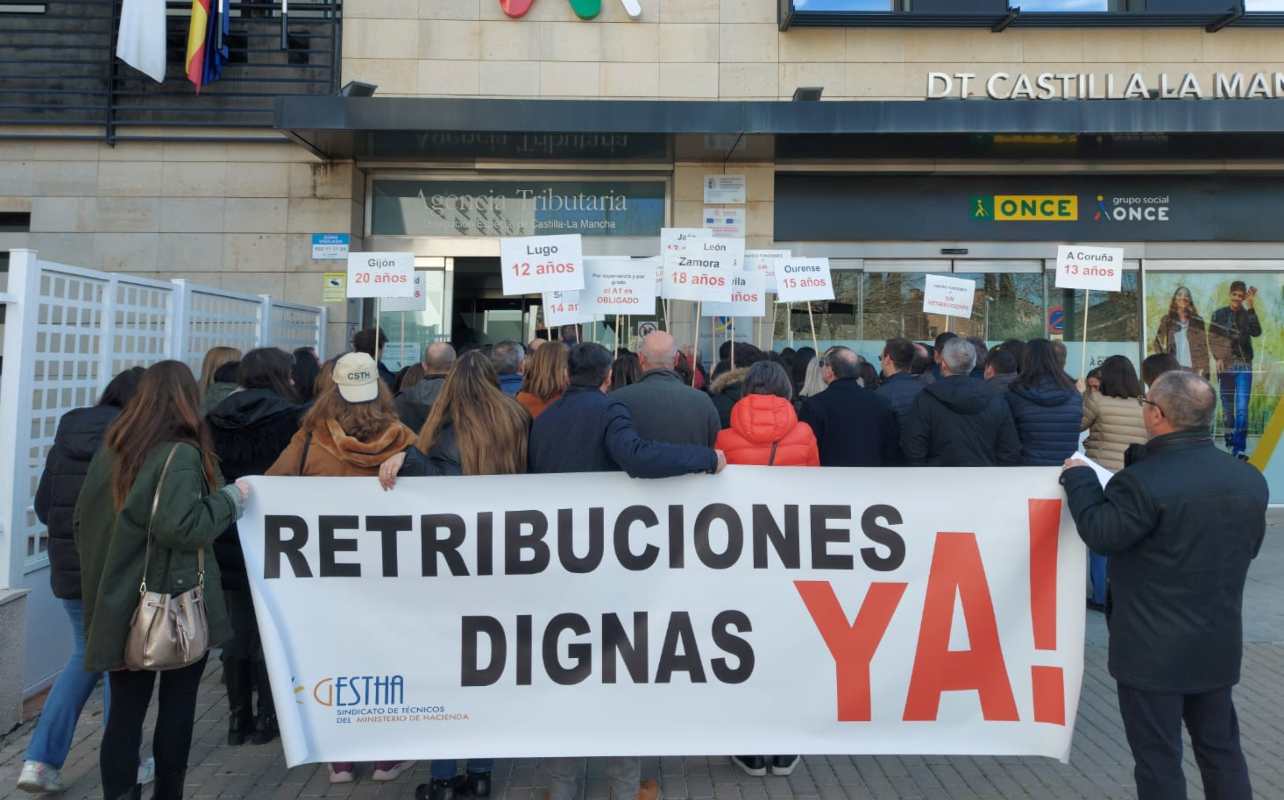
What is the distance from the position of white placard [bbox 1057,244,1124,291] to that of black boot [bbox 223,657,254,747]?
6.93m

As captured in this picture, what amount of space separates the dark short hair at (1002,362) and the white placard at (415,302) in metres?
6.64

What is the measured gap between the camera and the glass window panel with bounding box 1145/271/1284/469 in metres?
11.9

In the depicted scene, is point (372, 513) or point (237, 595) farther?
point (237, 595)

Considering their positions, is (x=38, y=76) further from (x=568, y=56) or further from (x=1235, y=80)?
(x=1235, y=80)

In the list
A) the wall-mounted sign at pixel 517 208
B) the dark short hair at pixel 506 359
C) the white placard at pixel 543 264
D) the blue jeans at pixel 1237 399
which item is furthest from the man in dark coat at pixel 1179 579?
the blue jeans at pixel 1237 399

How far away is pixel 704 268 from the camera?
26.3 feet

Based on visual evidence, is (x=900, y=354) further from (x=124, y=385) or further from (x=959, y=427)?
(x=124, y=385)

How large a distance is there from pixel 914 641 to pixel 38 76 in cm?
1157

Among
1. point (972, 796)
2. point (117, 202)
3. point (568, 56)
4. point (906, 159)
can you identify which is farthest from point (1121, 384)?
point (117, 202)

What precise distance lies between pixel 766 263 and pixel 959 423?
3578 millimetres

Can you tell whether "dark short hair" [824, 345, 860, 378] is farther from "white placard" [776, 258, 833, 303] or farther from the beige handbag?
the beige handbag

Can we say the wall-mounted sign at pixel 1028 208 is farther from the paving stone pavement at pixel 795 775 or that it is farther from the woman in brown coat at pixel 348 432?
the woman in brown coat at pixel 348 432

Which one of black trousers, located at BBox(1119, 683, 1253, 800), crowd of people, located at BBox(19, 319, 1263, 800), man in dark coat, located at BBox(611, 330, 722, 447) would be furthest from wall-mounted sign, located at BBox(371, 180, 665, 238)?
black trousers, located at BBox(1119, 683, 1253, 800)

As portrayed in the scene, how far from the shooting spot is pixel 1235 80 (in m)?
11.1
